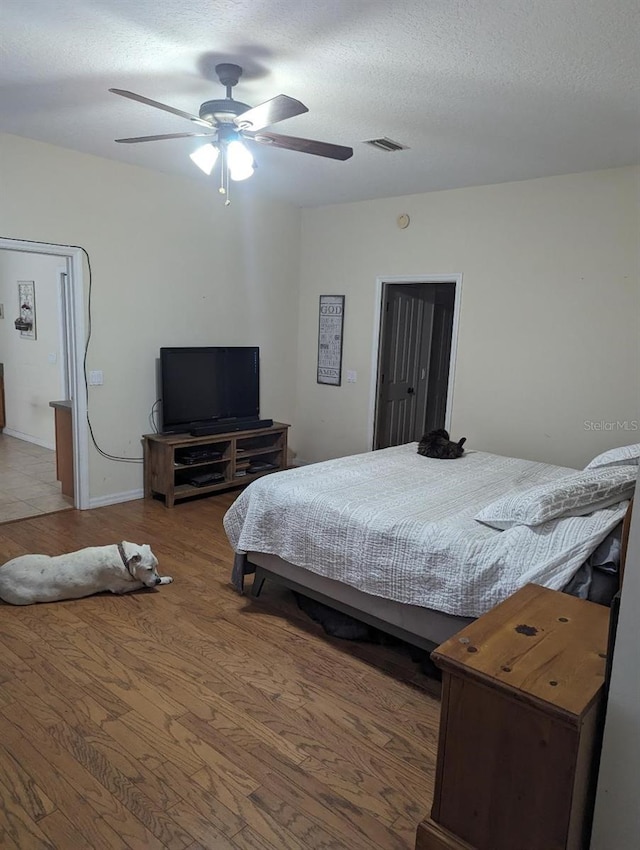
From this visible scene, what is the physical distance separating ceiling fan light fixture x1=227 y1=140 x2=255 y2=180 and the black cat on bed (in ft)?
7.18

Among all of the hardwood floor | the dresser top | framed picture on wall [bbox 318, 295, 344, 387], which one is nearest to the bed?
the hardwood floor

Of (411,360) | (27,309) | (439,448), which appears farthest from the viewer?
(27,309)

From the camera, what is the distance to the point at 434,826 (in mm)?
1604

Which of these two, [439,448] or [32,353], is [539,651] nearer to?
[439,448]

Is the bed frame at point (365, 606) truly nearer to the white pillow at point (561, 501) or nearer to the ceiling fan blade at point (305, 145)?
the white pillow at point (561, 501)

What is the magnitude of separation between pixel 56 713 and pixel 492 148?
389 cm

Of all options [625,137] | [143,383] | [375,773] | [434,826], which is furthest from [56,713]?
[625,137]

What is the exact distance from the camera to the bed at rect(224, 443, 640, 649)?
2295mm

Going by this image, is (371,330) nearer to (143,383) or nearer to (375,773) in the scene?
(143,383)

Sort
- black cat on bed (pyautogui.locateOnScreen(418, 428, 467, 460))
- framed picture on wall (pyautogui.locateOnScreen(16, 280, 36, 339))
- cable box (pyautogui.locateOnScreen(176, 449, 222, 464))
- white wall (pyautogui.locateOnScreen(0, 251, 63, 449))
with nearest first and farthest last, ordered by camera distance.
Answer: black cat on bed (pyautogui.locateOnScreen(418, 428, 467, 460)) → cable box (pyautogui.locateOnScreen(176, 449, 222, 464)) → white wall (pyautogui.locateOnScreen(0, 251, 63, 449)) → framed picture on wall (pyautogui.locateOnScreen(16, 280, 36, 339))

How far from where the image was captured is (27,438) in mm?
6926

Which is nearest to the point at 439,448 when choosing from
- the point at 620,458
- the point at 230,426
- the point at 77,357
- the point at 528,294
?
the point at 620,458

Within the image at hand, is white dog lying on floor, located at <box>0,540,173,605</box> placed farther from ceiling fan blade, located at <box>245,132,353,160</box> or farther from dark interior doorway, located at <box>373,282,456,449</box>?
dark interior doorway, located at <box>373,282,456,449</box>

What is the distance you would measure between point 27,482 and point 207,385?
1.91 meters
